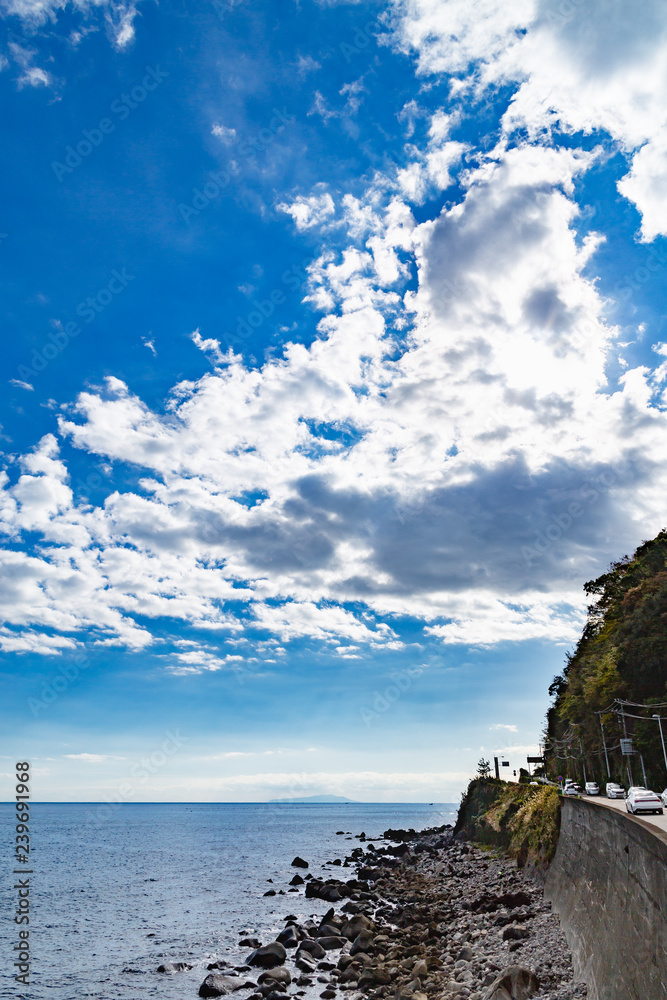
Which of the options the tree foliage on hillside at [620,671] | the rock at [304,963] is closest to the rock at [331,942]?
the rock at [304,963]

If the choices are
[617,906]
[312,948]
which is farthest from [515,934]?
[312,948]

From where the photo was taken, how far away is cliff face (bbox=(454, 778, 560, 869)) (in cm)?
3453

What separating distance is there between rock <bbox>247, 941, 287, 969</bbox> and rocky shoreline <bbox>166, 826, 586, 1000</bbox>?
5 cm

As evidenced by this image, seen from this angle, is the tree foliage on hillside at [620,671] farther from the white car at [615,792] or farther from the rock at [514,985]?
the rock at [514,985]

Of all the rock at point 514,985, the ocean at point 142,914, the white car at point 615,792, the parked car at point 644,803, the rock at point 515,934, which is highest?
the parked car at point 644,803

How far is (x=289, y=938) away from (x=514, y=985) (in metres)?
17.9

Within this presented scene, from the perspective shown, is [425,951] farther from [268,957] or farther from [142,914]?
[142,914]

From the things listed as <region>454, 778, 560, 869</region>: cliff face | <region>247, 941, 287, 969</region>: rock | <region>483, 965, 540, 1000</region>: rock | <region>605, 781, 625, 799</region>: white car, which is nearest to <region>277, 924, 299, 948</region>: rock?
<region>247, 941, 287, 969</region>: rock

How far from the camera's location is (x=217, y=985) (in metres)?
25.0

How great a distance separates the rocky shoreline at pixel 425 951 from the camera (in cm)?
2028

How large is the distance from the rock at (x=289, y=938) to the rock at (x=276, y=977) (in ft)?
19.9

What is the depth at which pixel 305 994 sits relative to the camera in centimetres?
2409

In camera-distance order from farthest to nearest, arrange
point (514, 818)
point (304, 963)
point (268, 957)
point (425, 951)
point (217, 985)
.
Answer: point (514, 818), point (268, 957), point (304, 963), point (425, 951), point (217, 985)

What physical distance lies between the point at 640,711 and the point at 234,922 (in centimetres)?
3233
